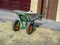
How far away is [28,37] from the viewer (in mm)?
6074

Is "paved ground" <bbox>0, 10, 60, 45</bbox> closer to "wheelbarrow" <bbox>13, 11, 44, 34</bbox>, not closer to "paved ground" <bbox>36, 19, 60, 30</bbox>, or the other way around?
"wheelbarrow" <bbox>13, 11, 44, 34</bbox>

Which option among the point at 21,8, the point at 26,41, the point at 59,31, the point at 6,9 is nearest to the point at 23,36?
the point at 26,41

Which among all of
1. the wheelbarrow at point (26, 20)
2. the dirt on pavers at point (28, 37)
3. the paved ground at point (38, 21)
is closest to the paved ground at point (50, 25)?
the paved ground at point (38, 21)

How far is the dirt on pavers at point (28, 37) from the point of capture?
555cm

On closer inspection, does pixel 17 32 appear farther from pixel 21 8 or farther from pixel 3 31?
pixel 21 8

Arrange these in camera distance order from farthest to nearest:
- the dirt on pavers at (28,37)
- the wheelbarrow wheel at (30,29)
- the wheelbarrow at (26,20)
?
the wheelbarrow at (26,20) → the wheelbarrow wheel at (30,29) → the dirt on pavers at (28,37)

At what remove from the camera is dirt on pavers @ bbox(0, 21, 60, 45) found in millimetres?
5555

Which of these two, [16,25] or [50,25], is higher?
[16,25]

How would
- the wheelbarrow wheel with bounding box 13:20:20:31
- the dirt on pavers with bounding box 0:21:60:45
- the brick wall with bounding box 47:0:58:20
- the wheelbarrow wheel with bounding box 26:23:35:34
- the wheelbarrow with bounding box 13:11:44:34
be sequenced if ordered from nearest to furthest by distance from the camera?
1. the dirt on pavers with bounding box 0:21:60:45
2. the wheelbarrow wheel with bounding box 26:23:35:34
3. the wheelbarrow with bounding box 13:11:44:34
4. the wheelbarrow wheel with bounding box 13:20:20:31
5. the brick wall with bounding box 47:0:58:20

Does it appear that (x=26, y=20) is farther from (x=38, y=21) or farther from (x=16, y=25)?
(x=38, y=21)

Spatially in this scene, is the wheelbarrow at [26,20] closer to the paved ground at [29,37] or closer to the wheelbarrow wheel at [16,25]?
the wheelbarrow wheel at [16,25]

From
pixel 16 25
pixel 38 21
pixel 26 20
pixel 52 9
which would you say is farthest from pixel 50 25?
pixel 16 25

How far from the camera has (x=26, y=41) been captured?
5.64 metres

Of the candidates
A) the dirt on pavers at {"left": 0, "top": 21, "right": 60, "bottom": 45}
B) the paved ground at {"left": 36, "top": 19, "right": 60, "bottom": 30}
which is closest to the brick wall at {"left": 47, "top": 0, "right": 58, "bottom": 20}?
the paved ground at {"left": 36, "top": 19, "right": 60, "bottom": 30}
